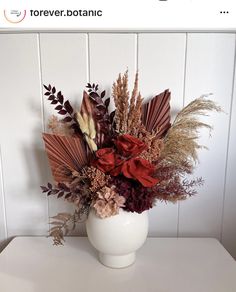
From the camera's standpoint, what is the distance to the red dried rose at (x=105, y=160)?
66cm

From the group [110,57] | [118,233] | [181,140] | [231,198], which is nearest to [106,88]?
[110,57]

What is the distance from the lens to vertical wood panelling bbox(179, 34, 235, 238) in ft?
2.77

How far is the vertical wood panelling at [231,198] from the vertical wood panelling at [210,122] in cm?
2

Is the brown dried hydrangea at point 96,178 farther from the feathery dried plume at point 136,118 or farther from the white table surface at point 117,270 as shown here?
the white table surface at point 117,270

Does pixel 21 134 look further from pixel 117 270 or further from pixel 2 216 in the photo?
pixel 117 270

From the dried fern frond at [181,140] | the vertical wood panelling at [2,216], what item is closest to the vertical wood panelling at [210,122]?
the dried fern frond at [181,140]

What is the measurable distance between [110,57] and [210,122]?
0.38 m

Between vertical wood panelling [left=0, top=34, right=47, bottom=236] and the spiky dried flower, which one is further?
vertical wood panelling [left=0, top=34, right=47, bottom=236]

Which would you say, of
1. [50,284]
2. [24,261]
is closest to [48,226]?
[24,261]

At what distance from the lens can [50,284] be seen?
703 millimetres

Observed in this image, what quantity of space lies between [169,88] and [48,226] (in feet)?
2.02

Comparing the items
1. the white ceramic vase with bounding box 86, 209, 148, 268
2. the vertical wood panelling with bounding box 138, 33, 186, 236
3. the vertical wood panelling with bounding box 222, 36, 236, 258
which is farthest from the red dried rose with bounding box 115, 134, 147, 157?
the vertical wood panelling with bounding box 222, 36, 236, 258
